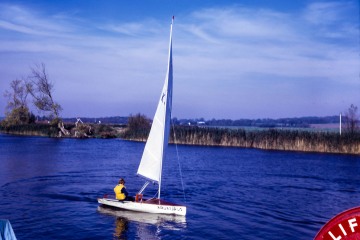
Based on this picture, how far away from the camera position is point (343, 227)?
2.81m

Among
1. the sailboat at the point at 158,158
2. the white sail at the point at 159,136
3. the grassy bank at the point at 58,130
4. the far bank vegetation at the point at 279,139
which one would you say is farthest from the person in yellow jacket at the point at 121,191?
the grassy bank at the point at 58,130

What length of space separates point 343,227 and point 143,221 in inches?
603

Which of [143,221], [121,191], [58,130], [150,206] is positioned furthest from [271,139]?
[58,130]

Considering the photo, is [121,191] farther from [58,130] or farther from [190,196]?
[58,130]

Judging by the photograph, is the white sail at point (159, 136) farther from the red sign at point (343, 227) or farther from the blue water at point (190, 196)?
the red sign at point (343, 227)

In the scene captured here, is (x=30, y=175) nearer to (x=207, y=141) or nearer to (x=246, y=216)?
(x=246, y=216)

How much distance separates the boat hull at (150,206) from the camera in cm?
1764

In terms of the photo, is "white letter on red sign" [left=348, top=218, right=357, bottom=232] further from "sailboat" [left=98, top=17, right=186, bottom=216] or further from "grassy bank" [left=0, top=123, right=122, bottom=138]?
"grassy bank" [left=0, top=123, right=122, bottom=138]

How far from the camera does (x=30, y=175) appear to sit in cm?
2784

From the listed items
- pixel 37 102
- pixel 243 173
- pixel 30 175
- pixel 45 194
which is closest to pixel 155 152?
pixel 45 194

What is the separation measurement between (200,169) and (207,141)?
20127mm

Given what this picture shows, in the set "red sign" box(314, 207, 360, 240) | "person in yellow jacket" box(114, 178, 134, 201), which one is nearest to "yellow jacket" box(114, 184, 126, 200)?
"person in yellow jacket" box(114, 178, 134, 201)

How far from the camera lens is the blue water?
16.4 m

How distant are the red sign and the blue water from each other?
13.3 meters
